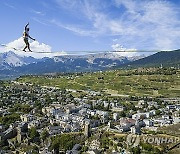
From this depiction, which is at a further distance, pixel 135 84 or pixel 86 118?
pixel 135 84

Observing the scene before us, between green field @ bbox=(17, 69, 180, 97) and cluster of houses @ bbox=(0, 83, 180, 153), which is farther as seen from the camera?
green field @ bbox=(17, 69, 180, 97)

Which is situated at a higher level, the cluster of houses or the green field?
the green field

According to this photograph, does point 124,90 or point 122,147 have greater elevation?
point 124,90

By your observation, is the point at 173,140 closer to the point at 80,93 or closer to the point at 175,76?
the point at 80,93

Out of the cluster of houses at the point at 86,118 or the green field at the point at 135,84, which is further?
the green field at the point at 135,84

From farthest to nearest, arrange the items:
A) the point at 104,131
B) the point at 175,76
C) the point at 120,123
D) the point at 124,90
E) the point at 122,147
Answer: the point at 175,76 → the point at 124,90 → the point at 120,123 → the point at 104,131 → the point at 122,147

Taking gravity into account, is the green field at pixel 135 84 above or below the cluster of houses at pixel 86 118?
above

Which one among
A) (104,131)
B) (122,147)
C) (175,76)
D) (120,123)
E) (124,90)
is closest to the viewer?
(122,147)

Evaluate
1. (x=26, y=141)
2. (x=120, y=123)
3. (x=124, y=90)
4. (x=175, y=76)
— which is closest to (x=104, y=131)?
(x=120, y=123)

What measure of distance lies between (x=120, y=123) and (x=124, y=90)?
36.7m

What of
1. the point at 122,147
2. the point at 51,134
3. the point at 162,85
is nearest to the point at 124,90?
the point at 162,85

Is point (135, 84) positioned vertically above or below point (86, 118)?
above

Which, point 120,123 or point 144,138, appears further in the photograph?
point 120,123

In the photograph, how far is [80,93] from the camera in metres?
94.9
